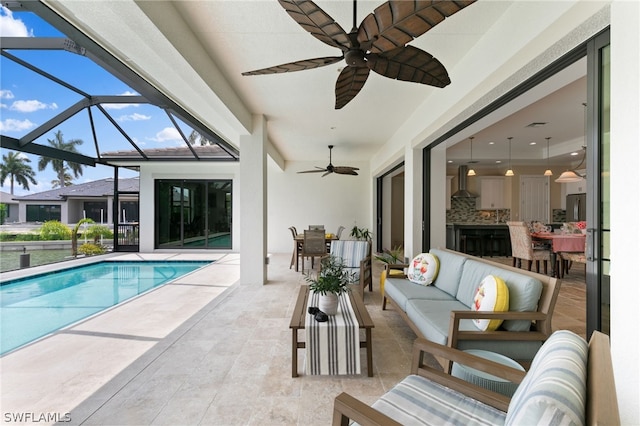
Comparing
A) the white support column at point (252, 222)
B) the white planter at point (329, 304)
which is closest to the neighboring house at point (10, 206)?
the white support column at point (252, 222)

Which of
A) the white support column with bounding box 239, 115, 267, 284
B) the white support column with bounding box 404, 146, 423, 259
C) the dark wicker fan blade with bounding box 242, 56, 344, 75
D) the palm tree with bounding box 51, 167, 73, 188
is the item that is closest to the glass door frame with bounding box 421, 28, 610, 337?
the dark wicker fan blade with bounding box 242, 56, 344, 75

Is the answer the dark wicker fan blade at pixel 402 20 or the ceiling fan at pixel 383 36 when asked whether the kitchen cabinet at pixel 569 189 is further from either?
the dark wicker fan blade at pixel 402 20

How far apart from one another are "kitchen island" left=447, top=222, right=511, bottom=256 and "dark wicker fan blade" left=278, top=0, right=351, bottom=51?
6.59 metres

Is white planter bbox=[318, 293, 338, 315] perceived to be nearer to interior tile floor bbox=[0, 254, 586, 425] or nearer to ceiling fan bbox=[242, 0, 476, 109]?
interior tile floor bbox=[0, 254, 586, 425]

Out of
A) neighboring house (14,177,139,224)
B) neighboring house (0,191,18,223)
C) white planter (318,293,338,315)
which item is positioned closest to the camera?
white planter (318,293,338,315)

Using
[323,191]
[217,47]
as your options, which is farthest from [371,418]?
[323,191]

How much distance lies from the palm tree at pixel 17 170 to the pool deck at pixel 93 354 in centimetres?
506

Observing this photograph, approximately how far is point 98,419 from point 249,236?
3203mm

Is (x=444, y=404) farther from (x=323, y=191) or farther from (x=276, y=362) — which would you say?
(x=323, y=191)

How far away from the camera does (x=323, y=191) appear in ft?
28.9

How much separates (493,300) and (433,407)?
1106 millimetres

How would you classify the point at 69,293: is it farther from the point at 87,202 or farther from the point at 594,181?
the point at 87,202

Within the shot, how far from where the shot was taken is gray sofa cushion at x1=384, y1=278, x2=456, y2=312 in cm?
280

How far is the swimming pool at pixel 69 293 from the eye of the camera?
3.30 meters
